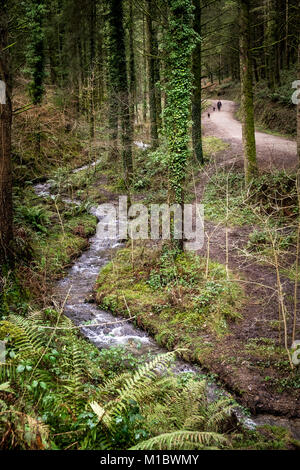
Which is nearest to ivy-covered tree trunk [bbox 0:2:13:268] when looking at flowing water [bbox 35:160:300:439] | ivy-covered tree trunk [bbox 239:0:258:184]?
flowing water [bbox 35:160:300:439]

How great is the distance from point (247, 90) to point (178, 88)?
5070 mm

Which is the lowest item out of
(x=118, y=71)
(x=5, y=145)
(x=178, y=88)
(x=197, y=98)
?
(x=5, y=145)

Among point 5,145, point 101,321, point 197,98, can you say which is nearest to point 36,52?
point 197,98

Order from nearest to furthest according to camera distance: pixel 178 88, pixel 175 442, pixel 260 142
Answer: pixel 175 442 → pixel 178 88 → pixel 260 142

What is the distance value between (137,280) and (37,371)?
6.39 metres

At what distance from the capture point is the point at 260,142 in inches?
733

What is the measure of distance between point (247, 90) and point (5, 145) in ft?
33.9

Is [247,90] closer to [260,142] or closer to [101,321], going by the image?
[260,142]

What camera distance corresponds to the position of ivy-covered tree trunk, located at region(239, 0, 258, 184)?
40.1 ft

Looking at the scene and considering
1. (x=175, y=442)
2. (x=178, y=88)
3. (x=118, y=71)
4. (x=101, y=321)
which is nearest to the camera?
(x=175, y=442)

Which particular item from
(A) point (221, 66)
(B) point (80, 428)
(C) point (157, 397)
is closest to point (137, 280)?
(C) point (157, 397)

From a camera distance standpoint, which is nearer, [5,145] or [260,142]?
[5,145]

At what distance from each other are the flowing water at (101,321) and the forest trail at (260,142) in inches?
249

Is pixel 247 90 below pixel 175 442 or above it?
above
